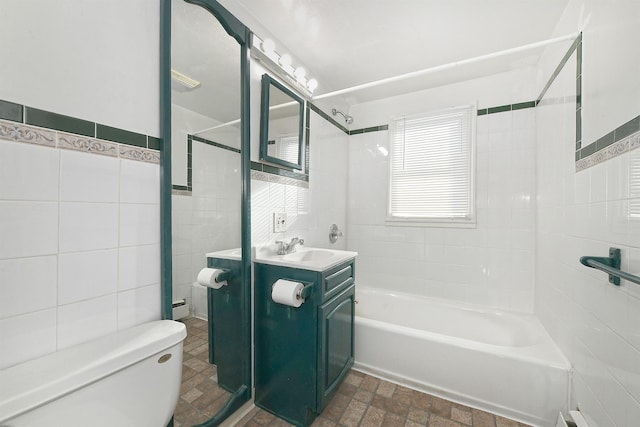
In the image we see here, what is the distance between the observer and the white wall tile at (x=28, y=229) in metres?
0.70

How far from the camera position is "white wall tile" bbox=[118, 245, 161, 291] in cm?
95

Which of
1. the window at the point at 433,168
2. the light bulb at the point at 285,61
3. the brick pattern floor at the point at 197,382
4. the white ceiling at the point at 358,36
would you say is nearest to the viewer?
the brick pattern floor at the point at 197,382

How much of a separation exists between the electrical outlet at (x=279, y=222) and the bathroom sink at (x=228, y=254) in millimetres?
347

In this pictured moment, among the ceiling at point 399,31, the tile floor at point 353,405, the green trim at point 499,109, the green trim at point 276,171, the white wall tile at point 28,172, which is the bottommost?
the tile floor at point 353,405

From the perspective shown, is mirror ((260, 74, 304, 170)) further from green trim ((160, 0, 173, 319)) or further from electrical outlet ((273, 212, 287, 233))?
green trim ((160, 0, 173, 319))

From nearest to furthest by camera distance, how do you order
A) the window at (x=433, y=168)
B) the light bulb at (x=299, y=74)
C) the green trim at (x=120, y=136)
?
the green trim at (x=120, y=136), the light bulb at (x=299, y=74), the window at (x=433, y=168)

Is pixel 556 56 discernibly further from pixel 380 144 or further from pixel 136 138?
pixel 136 138

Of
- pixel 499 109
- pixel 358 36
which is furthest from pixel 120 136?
pixel 499 109

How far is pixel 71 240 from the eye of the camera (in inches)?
32.3

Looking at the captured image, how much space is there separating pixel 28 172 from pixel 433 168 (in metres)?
2.64

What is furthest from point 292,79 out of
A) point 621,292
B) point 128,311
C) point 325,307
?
point 621,292

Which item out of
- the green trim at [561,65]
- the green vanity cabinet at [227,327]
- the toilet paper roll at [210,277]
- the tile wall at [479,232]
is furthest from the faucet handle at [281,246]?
the green trim at [561,65]

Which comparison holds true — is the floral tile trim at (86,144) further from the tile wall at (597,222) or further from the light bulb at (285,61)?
the tile wall at (597,222)

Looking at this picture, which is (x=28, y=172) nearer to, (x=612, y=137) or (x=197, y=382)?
(x=197, y=382)
